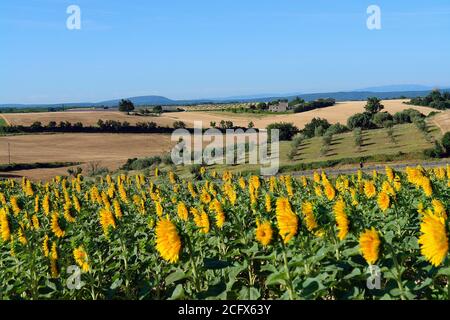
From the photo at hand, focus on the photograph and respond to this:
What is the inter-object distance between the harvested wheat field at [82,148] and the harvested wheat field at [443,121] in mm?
35981

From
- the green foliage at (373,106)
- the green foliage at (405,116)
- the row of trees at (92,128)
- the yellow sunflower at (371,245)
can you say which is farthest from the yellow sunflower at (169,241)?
the row of trees at (92,128)

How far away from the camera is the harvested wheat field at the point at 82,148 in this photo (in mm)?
77500

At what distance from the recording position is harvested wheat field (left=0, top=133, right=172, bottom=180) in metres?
77.5

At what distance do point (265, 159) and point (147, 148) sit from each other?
35983 millimetres

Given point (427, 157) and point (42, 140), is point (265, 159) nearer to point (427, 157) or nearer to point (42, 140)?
point (427, 157)

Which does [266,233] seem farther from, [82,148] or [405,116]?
[82,148]

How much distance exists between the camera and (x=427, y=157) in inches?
1811

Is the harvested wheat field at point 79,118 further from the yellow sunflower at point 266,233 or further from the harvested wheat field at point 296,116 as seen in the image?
the yellow sunflower at point 266,233

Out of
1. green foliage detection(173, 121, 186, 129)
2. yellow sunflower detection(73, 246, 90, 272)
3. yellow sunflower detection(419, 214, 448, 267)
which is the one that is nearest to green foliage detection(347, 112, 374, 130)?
green foliage detection(173, 121, 186, 129)

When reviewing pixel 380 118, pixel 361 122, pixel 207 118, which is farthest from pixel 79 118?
pixel 380 118

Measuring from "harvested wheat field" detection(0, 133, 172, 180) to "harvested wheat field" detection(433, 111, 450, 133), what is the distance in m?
36.0

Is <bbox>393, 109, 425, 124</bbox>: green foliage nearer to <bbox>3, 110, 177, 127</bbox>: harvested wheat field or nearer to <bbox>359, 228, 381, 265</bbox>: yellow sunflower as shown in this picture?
<bbox>3, 110, 177, 127</bbox>: harvested wheat field

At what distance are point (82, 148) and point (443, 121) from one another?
170 ft
